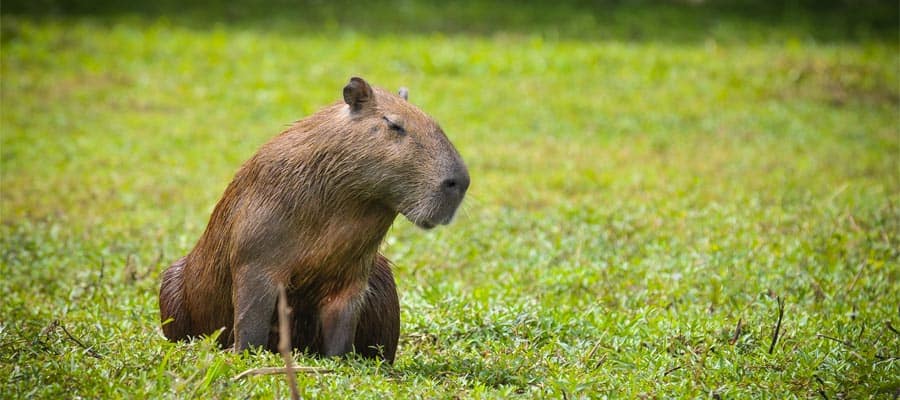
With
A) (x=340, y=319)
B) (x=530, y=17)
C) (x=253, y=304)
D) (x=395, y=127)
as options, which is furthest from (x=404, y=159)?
(x=530, y=17)

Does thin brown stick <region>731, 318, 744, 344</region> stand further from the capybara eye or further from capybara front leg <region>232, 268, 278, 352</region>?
capybara front leg <region>232, 268, 278, 352</region>

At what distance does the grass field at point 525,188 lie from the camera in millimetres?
4230

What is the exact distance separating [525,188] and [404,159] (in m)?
4.88

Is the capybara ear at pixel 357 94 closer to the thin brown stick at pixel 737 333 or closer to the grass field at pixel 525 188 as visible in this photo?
the grass field at pixel 525 188

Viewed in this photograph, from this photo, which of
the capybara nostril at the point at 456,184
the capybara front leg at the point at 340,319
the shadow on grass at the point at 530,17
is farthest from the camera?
the shadow on grass at the point at 530,17

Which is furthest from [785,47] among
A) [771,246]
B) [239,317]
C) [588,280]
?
[239,317]

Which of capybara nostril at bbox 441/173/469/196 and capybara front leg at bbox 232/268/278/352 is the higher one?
capybara nostril at bbox 441/173/469/196

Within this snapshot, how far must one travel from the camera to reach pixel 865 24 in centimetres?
1648

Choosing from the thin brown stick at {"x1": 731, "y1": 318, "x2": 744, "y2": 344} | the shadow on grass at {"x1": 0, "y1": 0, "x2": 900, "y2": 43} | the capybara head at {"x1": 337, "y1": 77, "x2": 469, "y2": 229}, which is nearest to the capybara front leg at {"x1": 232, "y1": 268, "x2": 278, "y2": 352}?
the capybara head at {"x1": 337, "y1": 77, "x2": 469, "y2": 229}

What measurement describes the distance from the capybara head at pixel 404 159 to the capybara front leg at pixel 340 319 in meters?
0.40

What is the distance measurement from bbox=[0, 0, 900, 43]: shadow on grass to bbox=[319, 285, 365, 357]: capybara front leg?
1129 centimetres

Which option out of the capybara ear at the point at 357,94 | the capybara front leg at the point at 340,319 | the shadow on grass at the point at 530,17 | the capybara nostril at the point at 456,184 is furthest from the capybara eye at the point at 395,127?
the shadow on grass at the point at 530,17

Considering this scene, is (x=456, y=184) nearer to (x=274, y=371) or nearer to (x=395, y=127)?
(x=395, y=127)

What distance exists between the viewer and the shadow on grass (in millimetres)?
15547
